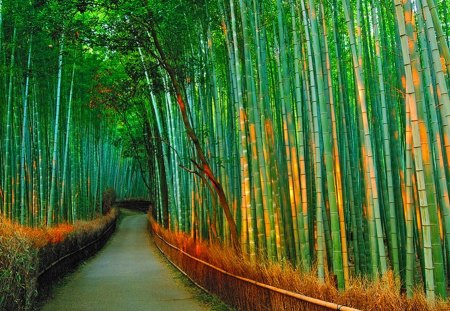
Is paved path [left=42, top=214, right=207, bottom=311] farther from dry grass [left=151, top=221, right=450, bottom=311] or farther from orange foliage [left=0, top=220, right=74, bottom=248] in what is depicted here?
orange foliage [left=0, top=220, right=74, bottom=248]

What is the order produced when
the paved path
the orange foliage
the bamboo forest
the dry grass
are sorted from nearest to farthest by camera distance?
the dry grass
the bamboo forest
the orange foliage
the paved path

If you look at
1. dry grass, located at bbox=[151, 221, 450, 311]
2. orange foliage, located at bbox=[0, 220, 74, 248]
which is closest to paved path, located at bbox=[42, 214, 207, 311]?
dry grass, located at bbox=[151, 221, 450, 311]

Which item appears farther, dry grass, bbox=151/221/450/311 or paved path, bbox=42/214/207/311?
paved path, bbox=42/214/207/311

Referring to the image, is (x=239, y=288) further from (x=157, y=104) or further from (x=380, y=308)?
(x=157, y=104)

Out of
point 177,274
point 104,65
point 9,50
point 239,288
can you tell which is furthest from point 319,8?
point 104,65

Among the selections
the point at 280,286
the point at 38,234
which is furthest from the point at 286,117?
the point at 38,234

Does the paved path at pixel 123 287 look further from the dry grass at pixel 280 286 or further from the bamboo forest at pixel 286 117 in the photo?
the bamboo forest at pixel 286 117

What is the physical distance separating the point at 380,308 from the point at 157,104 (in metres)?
8.97

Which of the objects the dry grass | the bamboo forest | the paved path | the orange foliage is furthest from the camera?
the paved path

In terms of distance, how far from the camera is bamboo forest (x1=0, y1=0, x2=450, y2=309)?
345cm

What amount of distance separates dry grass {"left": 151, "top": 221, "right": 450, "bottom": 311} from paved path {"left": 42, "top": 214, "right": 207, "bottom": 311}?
1.24 feet

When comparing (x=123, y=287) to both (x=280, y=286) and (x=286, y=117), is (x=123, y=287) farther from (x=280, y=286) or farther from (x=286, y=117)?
(x=286, y=117)

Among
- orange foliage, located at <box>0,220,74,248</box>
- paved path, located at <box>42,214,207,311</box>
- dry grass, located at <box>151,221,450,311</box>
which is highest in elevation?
orange foliage, located at <box>0,220,74,248</box>

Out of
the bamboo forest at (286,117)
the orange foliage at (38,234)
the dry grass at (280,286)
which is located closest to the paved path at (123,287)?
the dry grass at (280,286)
